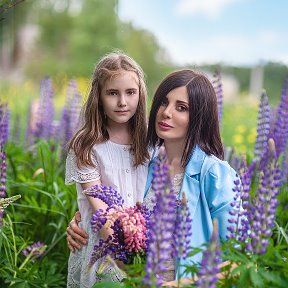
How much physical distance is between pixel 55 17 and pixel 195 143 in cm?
3549

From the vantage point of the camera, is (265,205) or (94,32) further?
(94,32)

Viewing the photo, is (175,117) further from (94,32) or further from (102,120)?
(94,32)

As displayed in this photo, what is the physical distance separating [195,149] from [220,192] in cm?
27

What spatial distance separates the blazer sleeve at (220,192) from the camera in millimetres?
2623

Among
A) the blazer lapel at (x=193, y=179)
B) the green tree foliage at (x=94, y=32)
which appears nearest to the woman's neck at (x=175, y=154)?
the blazer lapel at (x=193, y=179)

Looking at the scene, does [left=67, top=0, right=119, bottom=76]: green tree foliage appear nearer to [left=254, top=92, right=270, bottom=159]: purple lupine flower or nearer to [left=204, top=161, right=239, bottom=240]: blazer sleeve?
[left=254, top=92, right=270, bottom=159]: purple lupine flower

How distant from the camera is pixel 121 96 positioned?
2.96 m

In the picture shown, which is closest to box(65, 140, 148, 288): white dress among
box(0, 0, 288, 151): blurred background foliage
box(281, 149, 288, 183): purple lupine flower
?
box(281, 149, 288, 183): purple lupine flower

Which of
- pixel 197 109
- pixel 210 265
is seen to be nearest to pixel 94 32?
pixel 197 109

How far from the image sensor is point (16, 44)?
4175 centimetres

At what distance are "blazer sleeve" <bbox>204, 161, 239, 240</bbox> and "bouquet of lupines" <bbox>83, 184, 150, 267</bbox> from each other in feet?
1.47

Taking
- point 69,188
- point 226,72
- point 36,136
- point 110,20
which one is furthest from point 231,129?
point 110,20

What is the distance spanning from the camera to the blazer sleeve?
2623 millimetres

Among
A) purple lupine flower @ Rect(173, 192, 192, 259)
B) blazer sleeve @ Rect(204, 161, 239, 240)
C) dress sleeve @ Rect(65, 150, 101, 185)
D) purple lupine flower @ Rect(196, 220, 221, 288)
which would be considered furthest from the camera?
dress sleeve @ Rect(65, 150, 101, 185)
